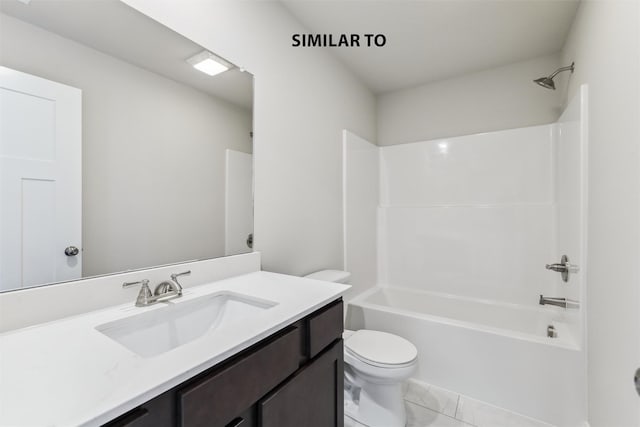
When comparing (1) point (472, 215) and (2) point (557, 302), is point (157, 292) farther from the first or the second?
(1) point (472, 215)

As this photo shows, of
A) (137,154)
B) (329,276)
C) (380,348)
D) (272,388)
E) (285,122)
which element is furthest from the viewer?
(329,276)

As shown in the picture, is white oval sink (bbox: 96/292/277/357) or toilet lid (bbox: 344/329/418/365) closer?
white oval sink (bbox: 96/292/277/357)

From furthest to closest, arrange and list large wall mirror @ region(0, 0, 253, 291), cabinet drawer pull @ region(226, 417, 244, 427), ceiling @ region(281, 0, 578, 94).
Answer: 1. ceiling @ region(281, 0, 578, 94)
2. large wall mirror @ region(0, 0, 253, 291)
3. cabinet drawer pull @ region(226, 417, 244, 427)

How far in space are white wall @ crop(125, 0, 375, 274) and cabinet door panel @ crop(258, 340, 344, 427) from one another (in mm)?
687

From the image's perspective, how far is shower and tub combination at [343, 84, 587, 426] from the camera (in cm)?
163

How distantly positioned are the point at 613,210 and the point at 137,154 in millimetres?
1894

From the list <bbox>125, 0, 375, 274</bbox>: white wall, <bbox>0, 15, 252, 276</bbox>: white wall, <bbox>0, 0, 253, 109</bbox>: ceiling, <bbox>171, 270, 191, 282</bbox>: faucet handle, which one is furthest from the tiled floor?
<bbox>0, 0, 253, 109</bbox>: ceiling

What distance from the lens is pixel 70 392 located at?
47 cm

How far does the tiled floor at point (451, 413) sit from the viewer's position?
159 centimetres

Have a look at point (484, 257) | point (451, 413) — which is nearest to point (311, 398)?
point (451, 413)

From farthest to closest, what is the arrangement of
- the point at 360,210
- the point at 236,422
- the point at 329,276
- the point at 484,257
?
the point at 360,210 < the point at 484,257 < the point at 329,276 < the point at 236,422

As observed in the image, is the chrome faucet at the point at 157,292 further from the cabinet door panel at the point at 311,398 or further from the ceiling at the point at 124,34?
the ceiling at the point at 124,34

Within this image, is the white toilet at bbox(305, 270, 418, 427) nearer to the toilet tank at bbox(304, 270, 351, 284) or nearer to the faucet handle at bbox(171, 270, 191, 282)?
the toilet tank at bbox(304, 270, 351, 284)

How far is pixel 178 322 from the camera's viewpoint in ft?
3.14
